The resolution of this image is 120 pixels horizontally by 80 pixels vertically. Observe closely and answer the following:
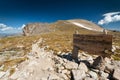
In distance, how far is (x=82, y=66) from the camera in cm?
1897

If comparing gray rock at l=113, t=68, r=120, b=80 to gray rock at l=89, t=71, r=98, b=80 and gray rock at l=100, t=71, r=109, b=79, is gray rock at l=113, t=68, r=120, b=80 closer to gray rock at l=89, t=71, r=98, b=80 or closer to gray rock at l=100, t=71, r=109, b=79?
gray rock at l=100, t=71, r=109, b=79

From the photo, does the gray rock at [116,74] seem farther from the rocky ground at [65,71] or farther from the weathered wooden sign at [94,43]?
the weathered wooden sign at [94,43]

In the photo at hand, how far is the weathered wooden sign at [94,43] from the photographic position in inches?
681

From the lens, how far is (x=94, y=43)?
758 inches

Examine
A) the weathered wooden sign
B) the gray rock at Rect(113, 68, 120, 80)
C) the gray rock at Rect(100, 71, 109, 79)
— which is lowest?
the gray rock at Rect(100, 71, 109, 79)

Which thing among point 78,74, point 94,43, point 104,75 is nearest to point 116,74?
point 104,75

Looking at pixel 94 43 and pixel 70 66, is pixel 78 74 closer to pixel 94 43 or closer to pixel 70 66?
pixel 70 66

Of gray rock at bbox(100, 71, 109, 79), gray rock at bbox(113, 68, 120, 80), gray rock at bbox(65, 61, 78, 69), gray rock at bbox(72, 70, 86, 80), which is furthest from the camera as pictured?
gray rock at bbox(65, 61, 78, 69)

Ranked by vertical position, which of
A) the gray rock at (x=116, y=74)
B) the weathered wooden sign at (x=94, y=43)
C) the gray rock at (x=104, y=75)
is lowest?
the gray rock at (x=104, y=75)

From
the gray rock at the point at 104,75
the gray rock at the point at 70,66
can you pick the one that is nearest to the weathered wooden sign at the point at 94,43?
the gray rock at the point at 104,75

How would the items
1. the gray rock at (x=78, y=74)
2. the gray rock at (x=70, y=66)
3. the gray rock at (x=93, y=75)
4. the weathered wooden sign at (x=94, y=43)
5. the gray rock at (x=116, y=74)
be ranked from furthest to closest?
the gray rock at (x=70, y=66), the weathered wooden sign at (x=94, y=43), the gray rock at (x=93, y=75), the gray rock at (x=78, y=74), the gray rock at (x=116, y=74)

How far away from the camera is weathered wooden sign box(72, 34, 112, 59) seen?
56.8 feet

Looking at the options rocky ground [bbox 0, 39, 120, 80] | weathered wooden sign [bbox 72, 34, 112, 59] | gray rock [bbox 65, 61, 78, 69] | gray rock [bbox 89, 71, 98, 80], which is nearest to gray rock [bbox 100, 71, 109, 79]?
rocky ground [bbox 0, 39, 120, 80]

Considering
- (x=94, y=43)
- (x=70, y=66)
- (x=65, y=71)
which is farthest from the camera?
(x=70, y=66)
